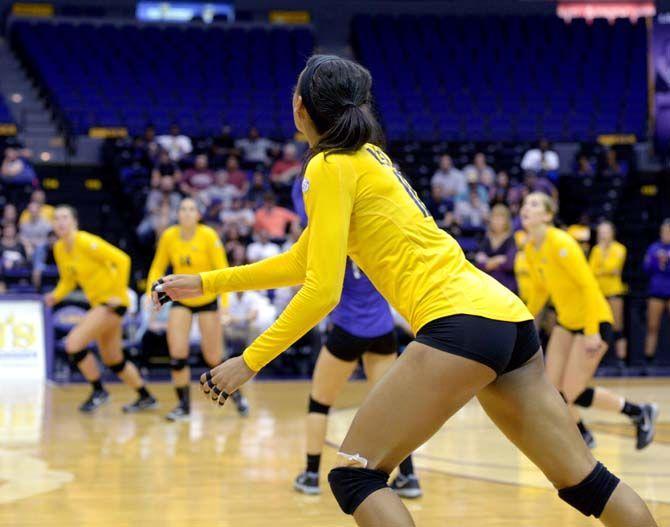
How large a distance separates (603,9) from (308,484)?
20.9 meters

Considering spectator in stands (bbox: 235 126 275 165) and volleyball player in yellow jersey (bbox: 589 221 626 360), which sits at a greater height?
spectator in stands (bbox: 235 126 275 165)

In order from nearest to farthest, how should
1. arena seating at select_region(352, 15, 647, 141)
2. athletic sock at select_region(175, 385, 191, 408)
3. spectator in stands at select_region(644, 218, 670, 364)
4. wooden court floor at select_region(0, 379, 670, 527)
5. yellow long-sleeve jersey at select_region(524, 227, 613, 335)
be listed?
wooden court floor at select_region(0, 379, 670, 527) < yellow long-sleeve jersey at select_region(524, 227, 613, 335) < athletic sock at select_region(175, 385, 191, 408) < spectator in stands at select_region(644, 218, 670, 364) < arena seating at select_region(352, 15, 647, 141)

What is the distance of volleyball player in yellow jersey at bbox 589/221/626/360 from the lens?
1330 centimetres

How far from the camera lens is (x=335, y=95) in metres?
3.24

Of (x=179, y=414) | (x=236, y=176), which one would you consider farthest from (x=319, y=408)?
(x=236, y=176)

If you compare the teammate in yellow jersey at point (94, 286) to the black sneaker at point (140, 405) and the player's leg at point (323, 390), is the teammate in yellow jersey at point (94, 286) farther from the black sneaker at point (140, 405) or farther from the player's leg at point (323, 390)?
the player's leg at point (323, 390)

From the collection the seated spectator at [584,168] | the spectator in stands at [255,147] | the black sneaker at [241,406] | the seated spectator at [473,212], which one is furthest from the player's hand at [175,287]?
the seated spectator at [584,168]

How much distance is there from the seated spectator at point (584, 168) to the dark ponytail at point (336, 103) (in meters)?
14.7

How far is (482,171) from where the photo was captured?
649 inches

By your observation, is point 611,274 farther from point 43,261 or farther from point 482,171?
point 43,261

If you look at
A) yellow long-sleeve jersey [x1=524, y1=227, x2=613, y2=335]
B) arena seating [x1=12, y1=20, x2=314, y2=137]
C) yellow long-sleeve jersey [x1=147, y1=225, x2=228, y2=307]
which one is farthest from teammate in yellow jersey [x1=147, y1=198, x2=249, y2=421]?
arena seating [x1=12, y1=20, x2=314, y2=137]

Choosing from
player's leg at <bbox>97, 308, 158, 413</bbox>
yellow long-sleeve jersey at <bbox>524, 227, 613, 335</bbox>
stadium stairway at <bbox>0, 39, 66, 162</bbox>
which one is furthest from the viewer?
stadium stairway at <bbox>0, 39, 66, 162</bbox>

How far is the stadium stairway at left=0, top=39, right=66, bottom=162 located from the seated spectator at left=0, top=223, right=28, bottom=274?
15.5 ft

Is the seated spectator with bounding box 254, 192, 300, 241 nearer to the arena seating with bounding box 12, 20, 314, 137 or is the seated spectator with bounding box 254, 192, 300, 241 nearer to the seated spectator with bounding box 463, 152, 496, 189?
the seated spectator with bounding box 463, 152, 496, 189
